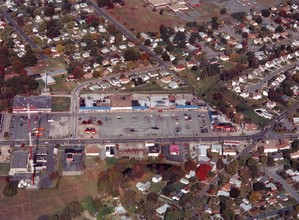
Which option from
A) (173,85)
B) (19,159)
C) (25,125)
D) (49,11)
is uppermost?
(49,11)

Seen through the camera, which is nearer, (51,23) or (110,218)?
(110,218)

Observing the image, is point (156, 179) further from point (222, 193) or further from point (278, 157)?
point (278, 157)

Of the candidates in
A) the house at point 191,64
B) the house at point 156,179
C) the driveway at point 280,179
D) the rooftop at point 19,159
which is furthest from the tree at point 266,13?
the rooftop at point 19,159

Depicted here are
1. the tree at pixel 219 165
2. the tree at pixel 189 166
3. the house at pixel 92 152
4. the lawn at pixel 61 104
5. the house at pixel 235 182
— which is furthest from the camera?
the lawn at pixel 61 104

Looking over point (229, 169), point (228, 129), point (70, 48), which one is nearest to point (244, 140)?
point (228, 129)

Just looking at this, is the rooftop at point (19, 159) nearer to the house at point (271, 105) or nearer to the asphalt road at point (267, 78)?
the house at point (271, 105)

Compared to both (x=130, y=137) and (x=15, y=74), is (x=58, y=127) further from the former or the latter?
(x=15, y=74)

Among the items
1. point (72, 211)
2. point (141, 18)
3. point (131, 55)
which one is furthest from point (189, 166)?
point (141, 18)
